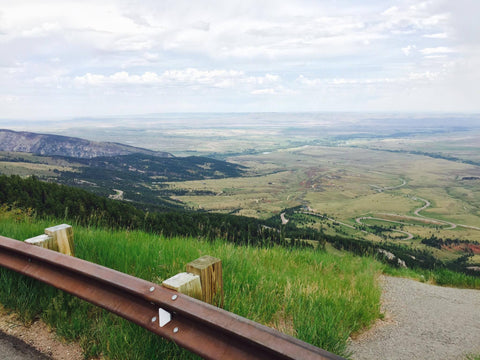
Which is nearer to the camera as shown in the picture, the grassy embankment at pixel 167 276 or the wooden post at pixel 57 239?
the grassy embankment at pixel 167 276

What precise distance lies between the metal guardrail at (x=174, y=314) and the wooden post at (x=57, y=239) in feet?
1.17

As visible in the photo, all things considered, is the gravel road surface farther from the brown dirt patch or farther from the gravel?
the gravel

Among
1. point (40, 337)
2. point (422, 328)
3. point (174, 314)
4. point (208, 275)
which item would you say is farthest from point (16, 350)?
point (422, 328)

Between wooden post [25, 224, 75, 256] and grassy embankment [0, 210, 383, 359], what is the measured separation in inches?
21.9

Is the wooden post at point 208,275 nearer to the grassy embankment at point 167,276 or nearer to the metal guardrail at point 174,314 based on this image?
the metal guardrail at point 174,314

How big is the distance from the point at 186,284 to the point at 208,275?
13.2 inches

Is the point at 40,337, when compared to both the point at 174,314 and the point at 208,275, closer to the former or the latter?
the point at 174,314

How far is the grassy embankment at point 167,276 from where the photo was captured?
141 inches

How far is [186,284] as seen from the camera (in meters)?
3.22

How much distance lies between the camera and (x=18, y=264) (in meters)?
4.41

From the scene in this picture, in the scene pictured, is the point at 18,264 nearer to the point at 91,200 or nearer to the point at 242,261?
the point at 242,261

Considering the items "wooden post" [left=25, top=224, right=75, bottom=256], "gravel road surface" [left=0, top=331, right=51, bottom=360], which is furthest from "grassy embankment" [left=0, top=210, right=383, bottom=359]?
"wooden post" [left=25, top=224, right=75, bottom=256]

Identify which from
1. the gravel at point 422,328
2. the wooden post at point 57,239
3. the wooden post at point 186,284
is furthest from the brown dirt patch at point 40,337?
the gravel at point 422,328

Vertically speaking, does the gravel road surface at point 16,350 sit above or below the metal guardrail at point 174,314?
below
